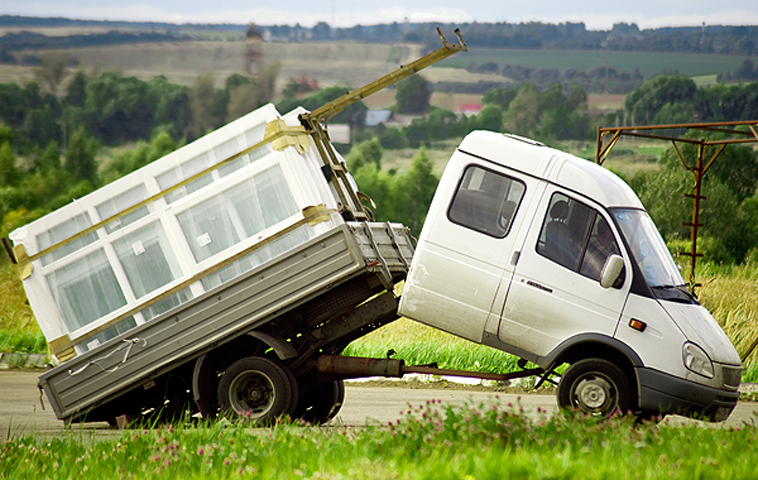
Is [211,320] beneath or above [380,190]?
above

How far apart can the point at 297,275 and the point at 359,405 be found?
2955 millimetres

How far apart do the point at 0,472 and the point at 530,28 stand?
14489 cm

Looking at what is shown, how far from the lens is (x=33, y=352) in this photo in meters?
14.2

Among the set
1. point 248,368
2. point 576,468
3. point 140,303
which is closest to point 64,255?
point 140,303

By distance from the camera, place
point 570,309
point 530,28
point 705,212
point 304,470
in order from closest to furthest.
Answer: point 304,470 < point 570,309 < point 705,212 < point 530,28

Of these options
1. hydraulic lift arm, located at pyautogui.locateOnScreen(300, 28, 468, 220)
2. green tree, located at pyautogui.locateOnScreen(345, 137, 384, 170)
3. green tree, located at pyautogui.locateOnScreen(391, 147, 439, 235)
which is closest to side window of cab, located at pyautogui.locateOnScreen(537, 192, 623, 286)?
hydraulic lift arm, located at pyautogui.locateOnScreen(300, 28, 468, 220)

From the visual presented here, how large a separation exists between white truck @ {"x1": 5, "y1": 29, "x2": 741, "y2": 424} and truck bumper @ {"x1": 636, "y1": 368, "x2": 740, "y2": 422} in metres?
0.13

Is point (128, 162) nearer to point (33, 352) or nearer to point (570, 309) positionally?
point (33, 352)

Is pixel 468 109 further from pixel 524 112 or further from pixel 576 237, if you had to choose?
pixel 576 237

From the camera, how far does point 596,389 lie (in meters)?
7.44

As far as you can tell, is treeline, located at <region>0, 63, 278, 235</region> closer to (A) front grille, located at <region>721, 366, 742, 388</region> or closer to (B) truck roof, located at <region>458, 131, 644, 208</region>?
(B) truck roof, located at <region>458, 131, 644, 208</region>

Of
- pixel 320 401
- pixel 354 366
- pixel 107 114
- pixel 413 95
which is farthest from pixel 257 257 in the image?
pixel 413 95

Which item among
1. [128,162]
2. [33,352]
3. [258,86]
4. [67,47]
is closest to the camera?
[33,352]

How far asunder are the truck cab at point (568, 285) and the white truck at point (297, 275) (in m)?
0.02
